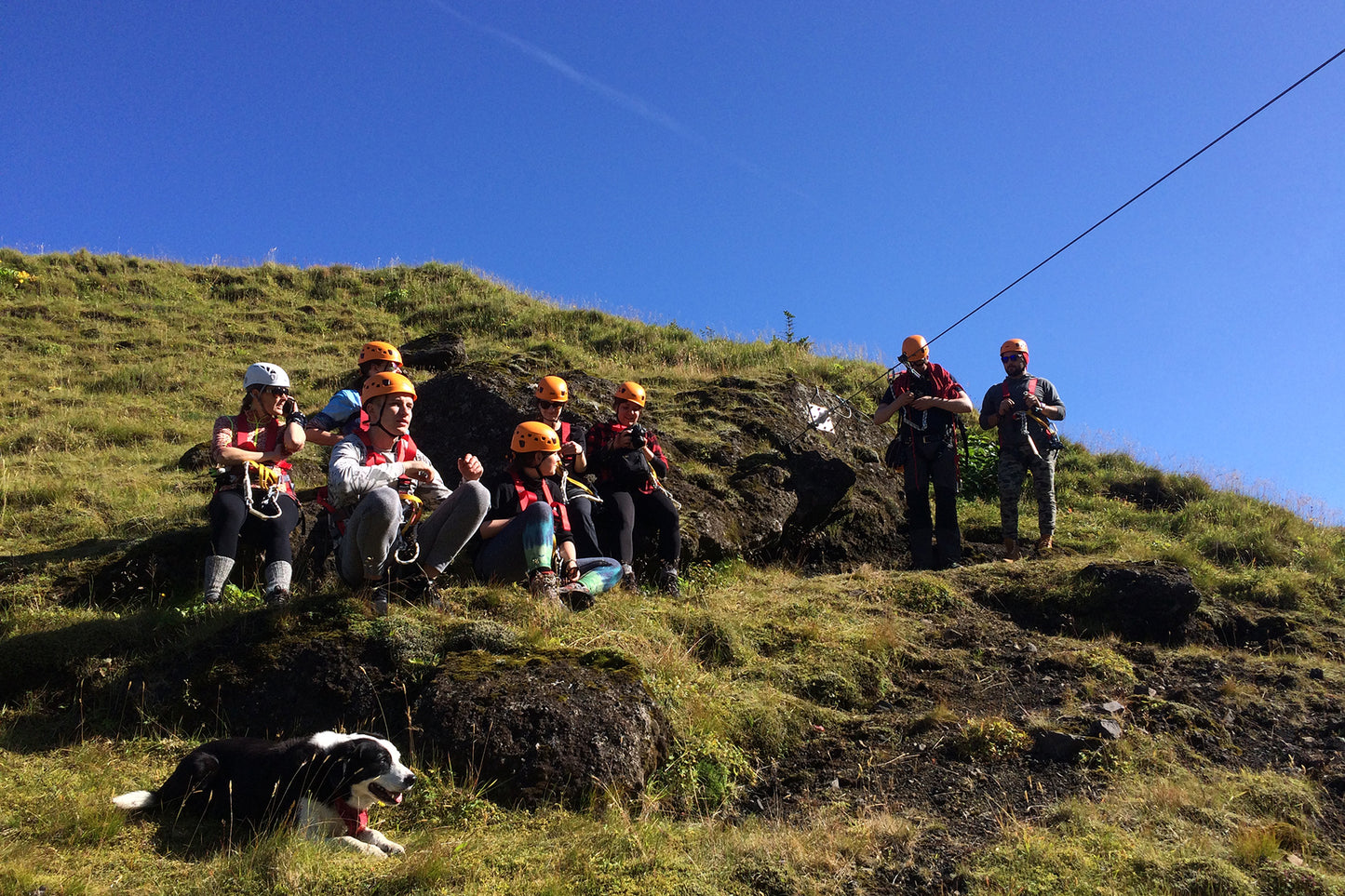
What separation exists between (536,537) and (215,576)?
209cm

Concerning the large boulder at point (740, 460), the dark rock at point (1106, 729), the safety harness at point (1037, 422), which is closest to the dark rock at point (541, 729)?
the dark rock at point (1106, 729)

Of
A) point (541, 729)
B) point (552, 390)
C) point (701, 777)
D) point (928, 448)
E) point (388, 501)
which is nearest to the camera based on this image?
point (541, 729)

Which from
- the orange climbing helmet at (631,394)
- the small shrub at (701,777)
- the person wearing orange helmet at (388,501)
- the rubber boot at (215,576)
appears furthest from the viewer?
the orange climbing helmet at (631,394)

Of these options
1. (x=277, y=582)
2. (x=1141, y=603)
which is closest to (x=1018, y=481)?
(x=1141, y=603)

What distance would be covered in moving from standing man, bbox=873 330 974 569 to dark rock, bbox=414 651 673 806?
500 cm

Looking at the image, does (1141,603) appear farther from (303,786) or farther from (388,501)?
(303,786)

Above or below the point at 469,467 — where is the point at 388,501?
below

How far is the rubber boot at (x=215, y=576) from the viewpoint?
5.95 meters

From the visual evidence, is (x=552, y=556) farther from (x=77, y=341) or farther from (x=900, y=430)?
(x=77, y=341)

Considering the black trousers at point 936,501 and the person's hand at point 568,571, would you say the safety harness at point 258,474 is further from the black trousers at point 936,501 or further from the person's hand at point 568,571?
the black trousers at point 936,501

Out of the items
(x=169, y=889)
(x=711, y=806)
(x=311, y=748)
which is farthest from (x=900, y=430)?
(x=169, y=889)

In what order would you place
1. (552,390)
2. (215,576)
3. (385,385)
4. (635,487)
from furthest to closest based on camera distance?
(635,487) → (552,390) → (215,576) → (385,385)

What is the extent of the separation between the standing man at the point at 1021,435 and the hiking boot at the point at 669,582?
3.79 metres

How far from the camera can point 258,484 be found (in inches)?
246
